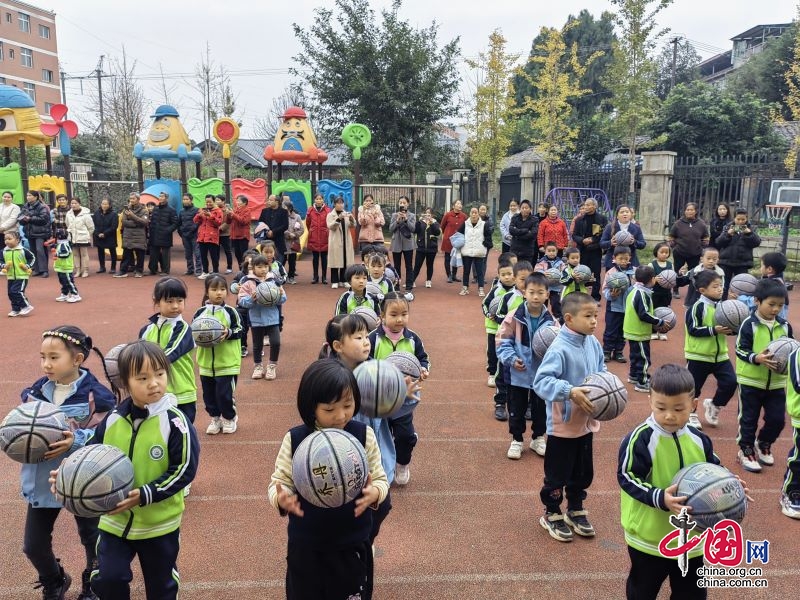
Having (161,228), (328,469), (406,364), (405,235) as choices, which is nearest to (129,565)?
(328,469)

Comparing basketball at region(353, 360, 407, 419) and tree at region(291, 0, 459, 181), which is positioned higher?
tree at region(291, 0, 459, 181)

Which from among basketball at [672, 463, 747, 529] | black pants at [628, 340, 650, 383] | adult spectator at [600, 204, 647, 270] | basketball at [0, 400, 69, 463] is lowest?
black pants at [628, 340, 650, 383]

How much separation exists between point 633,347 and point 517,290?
2.04 meters

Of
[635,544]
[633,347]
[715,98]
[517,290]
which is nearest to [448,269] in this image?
[633,347]

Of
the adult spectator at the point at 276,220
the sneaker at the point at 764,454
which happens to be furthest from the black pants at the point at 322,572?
the adult spectator at the point at 276,220

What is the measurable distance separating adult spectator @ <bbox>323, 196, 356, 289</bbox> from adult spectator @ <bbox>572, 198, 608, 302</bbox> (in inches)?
187

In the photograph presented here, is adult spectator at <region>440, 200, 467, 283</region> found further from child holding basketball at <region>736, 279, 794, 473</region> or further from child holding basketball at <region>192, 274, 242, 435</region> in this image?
child holding basketball at <region>736, 279, 794, 473</region>

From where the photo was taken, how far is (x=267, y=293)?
6898 millimetres

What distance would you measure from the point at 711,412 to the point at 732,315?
1.25 m

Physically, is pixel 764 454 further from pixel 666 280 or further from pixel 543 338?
pixel 666 280

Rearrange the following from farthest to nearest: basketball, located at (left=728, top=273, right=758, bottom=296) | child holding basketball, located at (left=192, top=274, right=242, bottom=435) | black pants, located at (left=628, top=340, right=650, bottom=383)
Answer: black pants, located at (left=628, top=340, right=650, bottom=383)
basketball, located at (left=728, top=273, right=758, bottom=296)
child holding basketball, located at (left=192, top=274, right=242, bottom=435)

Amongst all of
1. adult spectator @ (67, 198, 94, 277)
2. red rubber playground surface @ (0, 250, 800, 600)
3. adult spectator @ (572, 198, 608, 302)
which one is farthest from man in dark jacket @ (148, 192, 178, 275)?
adult spectator @ (572, 198, 608, 302)

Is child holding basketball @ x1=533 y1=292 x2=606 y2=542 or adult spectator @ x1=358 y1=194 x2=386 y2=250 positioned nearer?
child holding basketball @ x1=533 y1=292 x2=606 y2=542

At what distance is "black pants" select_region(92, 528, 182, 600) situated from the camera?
2797 millimetres
